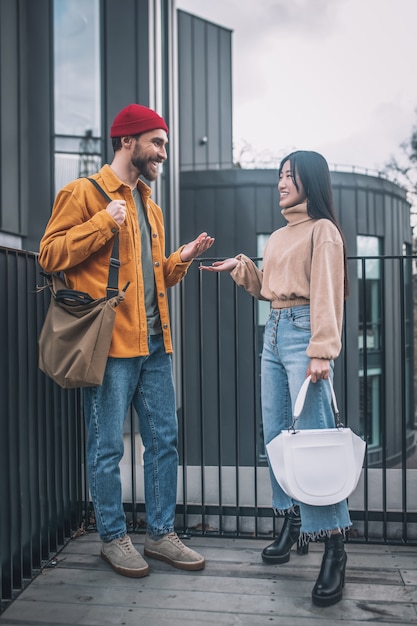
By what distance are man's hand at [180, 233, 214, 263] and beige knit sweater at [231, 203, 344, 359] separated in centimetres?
25

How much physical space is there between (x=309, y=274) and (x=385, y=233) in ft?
45.4

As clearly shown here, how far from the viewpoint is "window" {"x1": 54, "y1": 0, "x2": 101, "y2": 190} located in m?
8.28

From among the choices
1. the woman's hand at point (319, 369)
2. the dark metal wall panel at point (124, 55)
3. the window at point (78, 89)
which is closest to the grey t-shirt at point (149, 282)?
the woman's hand at point (319, 369)

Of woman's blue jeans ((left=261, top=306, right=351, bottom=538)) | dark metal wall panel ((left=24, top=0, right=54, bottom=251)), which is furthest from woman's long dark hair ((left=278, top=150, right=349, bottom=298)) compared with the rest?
dark metal wall panel ((left=24, top=0, right=54, bottom=251))

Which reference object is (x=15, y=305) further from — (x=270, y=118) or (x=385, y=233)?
(x=270, y=118)

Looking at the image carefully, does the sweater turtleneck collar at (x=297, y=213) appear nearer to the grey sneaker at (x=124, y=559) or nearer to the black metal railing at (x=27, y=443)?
the black metal railing at (x=27, y=443)

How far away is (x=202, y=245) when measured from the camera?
8.68 ft

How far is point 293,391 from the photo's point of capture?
2475mm

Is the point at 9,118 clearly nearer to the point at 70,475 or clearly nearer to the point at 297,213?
the point at 70,475

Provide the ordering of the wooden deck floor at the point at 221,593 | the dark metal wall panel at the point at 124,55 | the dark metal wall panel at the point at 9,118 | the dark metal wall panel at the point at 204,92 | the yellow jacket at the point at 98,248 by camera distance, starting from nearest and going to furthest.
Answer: the wooden deck floor at the point at 221,593 < the yellow jacket at the point at 98,248 < the dark metal wall panel at the point at 9,118 < the dark metal wall panel at the point at 124,55 < the dark metal wall panel at the point at 204,92

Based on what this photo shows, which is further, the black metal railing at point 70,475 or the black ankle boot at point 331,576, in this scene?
the black metal railing at point 70,475

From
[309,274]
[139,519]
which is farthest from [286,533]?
[309,274]

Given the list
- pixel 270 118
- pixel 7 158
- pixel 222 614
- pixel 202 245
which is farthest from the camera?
pixel 270 118

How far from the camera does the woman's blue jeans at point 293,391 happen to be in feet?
7.84
